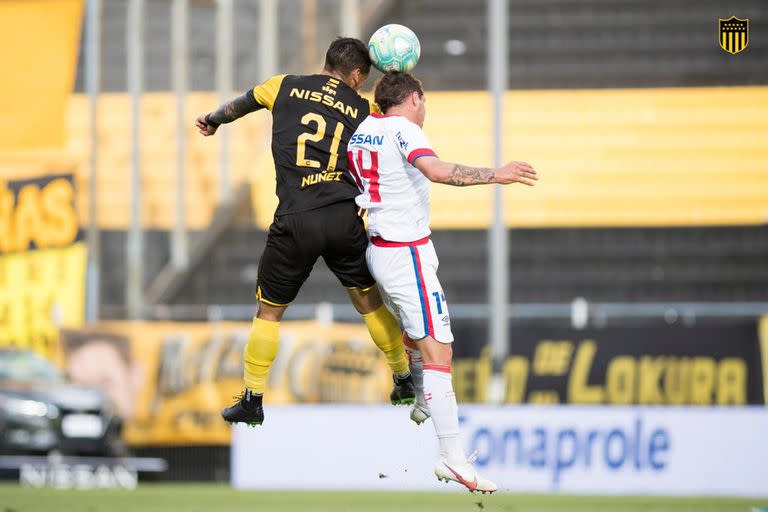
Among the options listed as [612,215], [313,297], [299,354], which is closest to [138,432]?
[299,354]

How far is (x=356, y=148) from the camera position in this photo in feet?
24.8

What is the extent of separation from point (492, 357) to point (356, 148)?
25.3 ft

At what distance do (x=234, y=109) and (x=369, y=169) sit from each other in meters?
0.81

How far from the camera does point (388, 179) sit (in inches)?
296

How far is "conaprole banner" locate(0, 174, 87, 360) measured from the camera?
17.8 metres

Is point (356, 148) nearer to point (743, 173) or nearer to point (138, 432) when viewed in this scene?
point (138, 432)

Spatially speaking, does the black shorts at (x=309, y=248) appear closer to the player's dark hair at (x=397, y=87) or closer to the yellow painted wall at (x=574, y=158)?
the player's dark hair at (x=397, y=87)

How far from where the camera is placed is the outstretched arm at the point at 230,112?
774 centimetres

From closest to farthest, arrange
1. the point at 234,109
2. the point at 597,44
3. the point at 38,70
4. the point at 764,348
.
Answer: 1. the point at 234,109
2. the point at 764,348
3. the point at 38,70
4. the point at 597,44

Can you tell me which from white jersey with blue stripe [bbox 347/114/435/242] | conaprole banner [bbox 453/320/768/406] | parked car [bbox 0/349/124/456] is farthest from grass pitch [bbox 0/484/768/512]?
white jersey with blue stripe [bbox 347/114/435/242]

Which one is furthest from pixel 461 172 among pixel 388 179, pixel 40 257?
pixel 40 257

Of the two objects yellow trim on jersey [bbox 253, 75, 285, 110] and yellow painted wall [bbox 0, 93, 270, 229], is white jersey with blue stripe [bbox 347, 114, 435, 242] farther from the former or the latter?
yellow painted wall [bbox 0, 93, 270, 229]

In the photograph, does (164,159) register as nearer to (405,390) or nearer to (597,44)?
(597,44)

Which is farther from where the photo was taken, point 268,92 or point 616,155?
point 616,155
